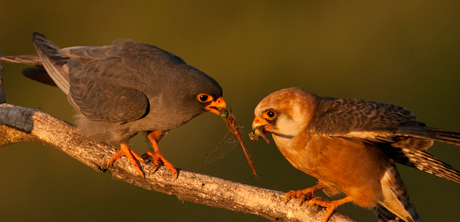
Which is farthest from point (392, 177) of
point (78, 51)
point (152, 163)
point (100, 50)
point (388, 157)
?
point (78, 51)

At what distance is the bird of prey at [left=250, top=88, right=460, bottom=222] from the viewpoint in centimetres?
257

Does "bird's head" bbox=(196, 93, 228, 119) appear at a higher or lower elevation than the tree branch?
higher

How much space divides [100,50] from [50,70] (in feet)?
1.57

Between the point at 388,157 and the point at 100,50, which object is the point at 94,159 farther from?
the point at 388,157

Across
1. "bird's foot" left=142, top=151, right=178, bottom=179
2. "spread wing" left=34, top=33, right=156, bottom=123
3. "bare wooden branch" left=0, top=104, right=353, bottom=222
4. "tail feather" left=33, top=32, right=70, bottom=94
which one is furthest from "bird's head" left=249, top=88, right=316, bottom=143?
"tail feather" left=33, top=32, right=70, bottom=94

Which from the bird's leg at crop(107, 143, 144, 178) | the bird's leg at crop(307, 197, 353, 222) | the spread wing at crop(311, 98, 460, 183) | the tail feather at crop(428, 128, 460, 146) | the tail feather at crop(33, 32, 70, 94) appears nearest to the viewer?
the tail feather at crop(428, 128, 460, 146)

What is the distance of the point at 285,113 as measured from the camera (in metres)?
2.65

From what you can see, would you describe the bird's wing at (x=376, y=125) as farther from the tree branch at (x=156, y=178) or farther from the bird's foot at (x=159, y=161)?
the bird's foot at (x=159, y=161)

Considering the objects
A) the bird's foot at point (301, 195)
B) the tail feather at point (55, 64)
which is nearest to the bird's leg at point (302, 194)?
the bird's foot at point (301, 195)

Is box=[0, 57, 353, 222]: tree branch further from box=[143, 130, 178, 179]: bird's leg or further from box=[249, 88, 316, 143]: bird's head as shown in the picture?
box=[249, 88, 316, 143]: bird's head

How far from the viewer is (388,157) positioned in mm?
2834

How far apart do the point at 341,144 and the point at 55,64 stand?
233cm

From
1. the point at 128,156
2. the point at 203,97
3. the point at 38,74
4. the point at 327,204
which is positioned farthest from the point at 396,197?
the point at 38,74

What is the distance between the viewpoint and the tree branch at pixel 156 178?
2729 millimetres
